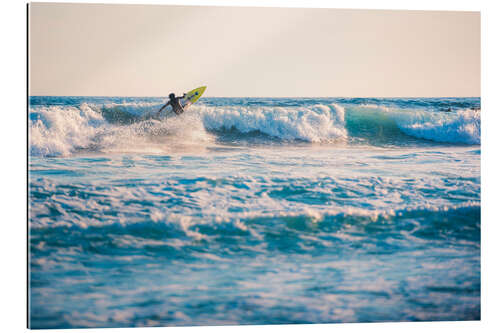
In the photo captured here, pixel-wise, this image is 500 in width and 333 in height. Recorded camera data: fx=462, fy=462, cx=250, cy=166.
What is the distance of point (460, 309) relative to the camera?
3617 millimetres

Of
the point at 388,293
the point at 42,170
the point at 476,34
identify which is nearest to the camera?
the point at 388,293

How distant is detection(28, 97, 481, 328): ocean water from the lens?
11.2ft

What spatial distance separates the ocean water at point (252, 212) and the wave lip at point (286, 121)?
16 millimetres

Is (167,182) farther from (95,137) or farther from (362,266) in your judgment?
(362,266)

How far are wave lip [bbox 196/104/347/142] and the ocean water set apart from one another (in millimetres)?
16

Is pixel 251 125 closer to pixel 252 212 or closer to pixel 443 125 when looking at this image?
pixel 252 212

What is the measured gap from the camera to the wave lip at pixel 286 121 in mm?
4289

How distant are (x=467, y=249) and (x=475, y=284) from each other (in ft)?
0.93

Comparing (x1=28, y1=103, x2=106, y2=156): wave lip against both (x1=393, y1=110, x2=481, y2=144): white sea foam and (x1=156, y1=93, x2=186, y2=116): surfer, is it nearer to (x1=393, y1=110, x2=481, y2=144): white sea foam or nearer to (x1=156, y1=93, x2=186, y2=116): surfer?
(x1=156, y1=93, x2=186, y2=116): surfer

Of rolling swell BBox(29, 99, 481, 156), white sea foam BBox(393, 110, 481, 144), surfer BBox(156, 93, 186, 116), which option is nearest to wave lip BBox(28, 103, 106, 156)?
rolling swell BBox(29, 99, 481, 156)

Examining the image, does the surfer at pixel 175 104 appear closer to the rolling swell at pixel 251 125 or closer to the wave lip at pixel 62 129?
the rolling swell at pixel 251 125

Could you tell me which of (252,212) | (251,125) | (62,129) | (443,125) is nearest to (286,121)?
(251,125)

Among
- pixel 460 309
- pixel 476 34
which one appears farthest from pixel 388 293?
pixel 476 34

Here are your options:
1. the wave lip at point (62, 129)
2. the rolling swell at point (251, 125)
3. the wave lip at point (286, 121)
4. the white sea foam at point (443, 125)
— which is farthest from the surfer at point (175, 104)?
the white sea foam at point (443, 125)
